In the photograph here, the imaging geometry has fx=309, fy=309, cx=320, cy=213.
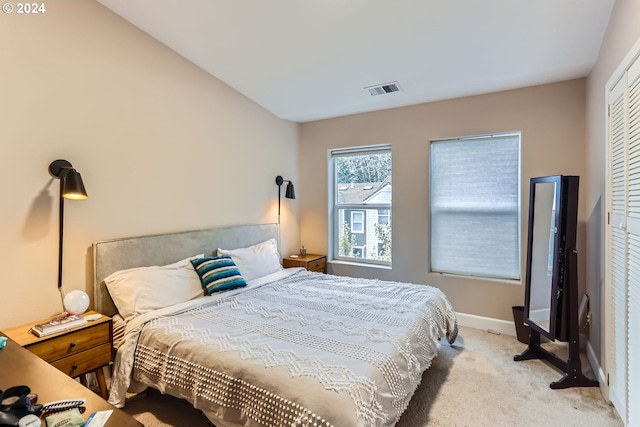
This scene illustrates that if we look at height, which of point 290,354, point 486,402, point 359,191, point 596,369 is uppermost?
point 359,191

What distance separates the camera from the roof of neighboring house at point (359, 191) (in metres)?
4.03

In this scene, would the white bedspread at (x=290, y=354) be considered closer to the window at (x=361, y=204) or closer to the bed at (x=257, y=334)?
the bed at (x=257, y=334)

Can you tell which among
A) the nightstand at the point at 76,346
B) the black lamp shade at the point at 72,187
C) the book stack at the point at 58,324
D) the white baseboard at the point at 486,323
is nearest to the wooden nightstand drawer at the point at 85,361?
the nightstand at the point at 76,346

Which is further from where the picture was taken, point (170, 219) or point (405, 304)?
point (170, 219)

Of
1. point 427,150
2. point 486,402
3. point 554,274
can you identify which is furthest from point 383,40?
point 486,402

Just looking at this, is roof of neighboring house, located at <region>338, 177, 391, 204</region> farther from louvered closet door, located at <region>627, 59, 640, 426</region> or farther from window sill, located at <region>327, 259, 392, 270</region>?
louvered closet door, located at <region>627, 59, 640, 426</region>

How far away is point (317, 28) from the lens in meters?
2.46

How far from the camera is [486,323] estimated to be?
3.30 metres

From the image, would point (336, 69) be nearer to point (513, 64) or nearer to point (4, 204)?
point (513, 64)

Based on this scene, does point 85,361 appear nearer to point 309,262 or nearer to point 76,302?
point 76,302

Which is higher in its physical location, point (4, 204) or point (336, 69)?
point (336, 69)

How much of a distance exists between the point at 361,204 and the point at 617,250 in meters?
2.60

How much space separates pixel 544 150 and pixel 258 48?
2.88m

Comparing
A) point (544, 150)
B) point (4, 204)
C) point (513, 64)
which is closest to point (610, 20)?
point (513, 64)
